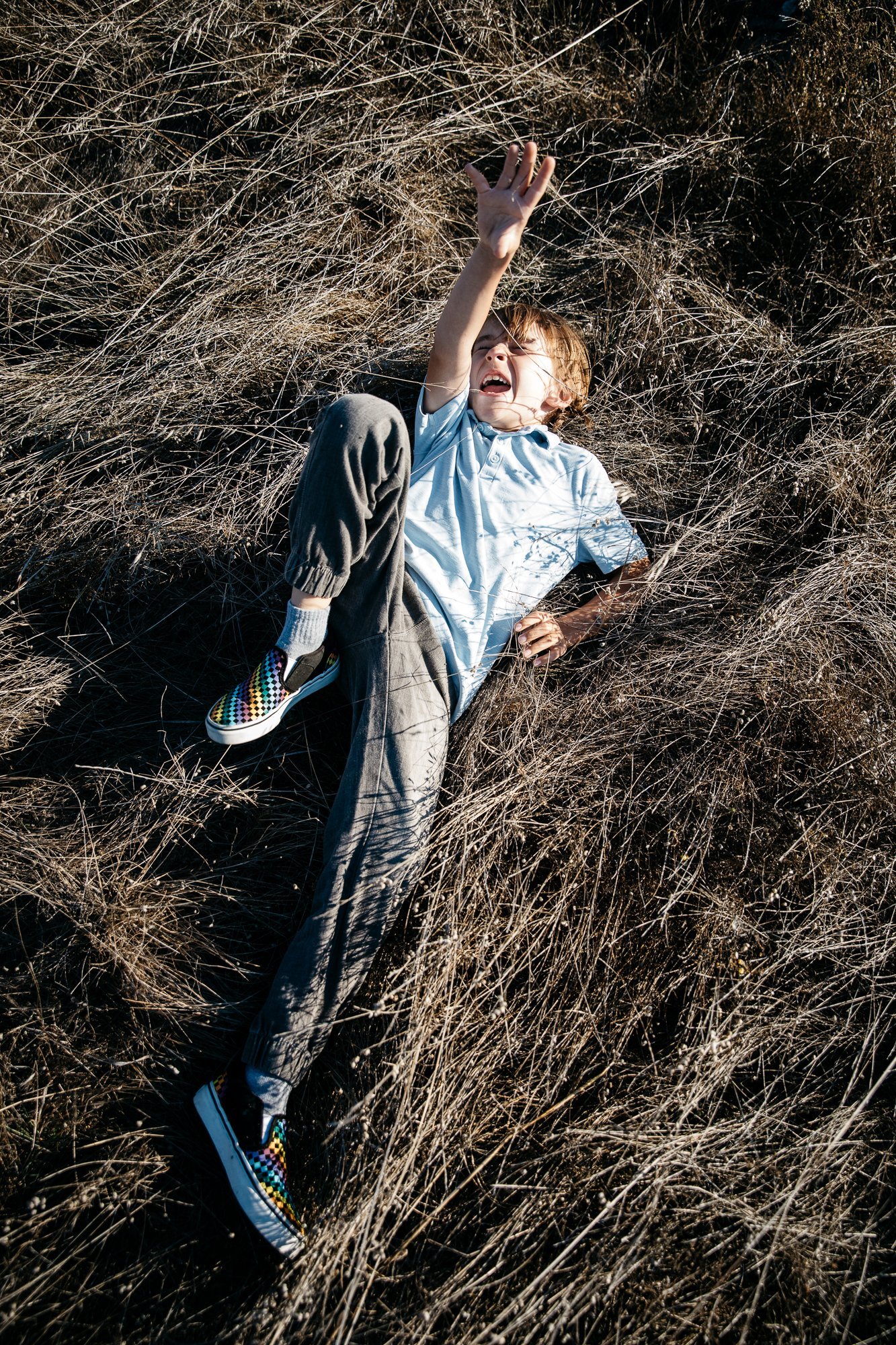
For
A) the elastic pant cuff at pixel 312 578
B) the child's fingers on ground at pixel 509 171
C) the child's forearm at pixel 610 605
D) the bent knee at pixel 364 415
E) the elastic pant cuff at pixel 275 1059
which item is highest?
the child's fingers on ground at pixel 509 171

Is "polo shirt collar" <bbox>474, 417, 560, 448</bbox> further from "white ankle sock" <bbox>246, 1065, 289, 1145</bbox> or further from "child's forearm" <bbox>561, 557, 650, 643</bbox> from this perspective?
"white ankle sock" <bbox>246, 1065, 289, 1145</bbox>

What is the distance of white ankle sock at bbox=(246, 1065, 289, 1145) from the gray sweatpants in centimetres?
2

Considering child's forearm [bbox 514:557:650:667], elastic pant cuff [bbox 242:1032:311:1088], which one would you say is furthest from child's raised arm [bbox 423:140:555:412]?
elastic pant cuff [bbox 242:1032:311:1088]

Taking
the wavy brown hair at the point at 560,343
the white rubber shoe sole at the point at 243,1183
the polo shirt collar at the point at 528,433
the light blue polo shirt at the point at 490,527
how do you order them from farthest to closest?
1. the wavy brown hair at the point at 560,343
2. the polo shirt collar at the point at 528,433
3. the light blue polo shirt at the point at 490,527
4. the white rubber shoe sole at the point at 243,1183

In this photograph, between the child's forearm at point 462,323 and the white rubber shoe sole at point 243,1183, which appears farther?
the child's forearm at point 462,323

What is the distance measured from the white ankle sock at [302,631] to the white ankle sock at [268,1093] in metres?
1.01

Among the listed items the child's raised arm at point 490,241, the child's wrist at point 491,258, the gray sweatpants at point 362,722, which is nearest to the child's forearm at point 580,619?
the gray sweatpants at point 362,722

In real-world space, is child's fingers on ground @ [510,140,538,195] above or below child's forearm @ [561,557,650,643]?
above

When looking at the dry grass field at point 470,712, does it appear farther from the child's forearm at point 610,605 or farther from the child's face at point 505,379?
the child's face at point 505,379

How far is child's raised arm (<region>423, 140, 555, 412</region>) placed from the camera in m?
1.95

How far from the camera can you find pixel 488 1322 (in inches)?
64.1

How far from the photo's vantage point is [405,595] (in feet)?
6.89

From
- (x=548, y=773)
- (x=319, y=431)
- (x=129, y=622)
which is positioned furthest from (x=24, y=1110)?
(x=319, y=431)

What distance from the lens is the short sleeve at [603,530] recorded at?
241 centimetres
